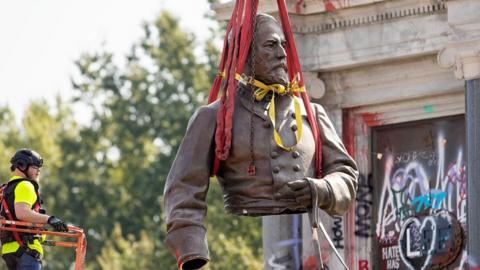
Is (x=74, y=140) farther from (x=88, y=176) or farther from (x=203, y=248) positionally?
(x=203, y=248)

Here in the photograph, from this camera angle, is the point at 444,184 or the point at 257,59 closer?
the point at 257,59

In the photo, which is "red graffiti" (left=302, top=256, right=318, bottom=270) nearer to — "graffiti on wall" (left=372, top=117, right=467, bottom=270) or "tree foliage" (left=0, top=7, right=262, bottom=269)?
"graffiti on wall" (left=372, top=117, right=467, bottom=270)

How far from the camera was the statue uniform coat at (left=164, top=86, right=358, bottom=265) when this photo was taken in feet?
49.9

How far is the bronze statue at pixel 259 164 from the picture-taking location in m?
15.2

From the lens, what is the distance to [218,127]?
15.4m

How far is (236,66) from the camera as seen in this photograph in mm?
15523

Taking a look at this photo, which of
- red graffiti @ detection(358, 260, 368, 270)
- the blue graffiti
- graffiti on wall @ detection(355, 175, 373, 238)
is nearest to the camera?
the blue graffiti

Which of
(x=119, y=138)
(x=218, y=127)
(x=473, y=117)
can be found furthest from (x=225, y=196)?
(x=119, y=138)

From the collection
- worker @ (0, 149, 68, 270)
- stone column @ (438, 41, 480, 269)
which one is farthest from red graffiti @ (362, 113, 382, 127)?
worker @ (0, 149, 68, 270)

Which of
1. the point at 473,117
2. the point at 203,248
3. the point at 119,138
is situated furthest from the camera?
the point at 119,138

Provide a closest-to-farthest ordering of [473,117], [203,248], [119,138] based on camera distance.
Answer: [203,248], [473,117], [119,138]

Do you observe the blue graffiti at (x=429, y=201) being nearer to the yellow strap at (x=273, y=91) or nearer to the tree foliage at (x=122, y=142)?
the yellow strap at (x=273, y=91)

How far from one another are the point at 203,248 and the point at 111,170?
41731mm

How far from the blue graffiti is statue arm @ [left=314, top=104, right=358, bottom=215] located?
7595 mm
